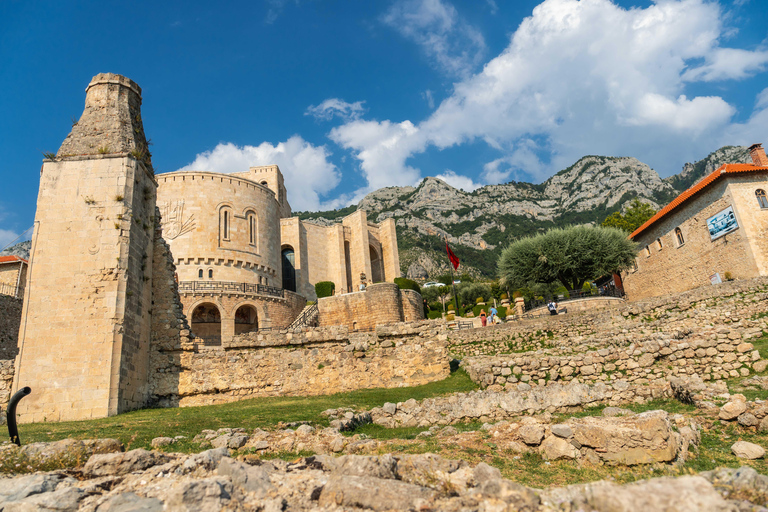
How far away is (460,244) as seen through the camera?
114m

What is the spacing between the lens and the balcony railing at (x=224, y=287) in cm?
2962

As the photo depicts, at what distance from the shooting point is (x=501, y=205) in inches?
5261

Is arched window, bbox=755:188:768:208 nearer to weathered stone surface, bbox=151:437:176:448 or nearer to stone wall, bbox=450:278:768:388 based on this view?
stone wall, bbox=450:278:768:388

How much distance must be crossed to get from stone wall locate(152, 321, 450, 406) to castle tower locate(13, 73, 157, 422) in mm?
1052

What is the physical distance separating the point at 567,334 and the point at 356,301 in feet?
55.7

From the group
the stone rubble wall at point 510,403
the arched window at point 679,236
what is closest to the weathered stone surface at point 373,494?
the stone rubble wall at point 510,403

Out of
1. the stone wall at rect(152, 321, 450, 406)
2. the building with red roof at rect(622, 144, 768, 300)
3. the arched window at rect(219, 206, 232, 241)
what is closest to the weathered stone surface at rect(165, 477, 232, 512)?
the stone wall at rect(152, 321, 450, 406)

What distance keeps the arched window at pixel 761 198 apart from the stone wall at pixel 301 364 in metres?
22.3

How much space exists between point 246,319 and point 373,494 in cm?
3090

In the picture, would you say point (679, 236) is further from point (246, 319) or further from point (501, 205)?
Answer: point (501, 205)

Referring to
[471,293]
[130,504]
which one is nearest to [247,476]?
[130,504]

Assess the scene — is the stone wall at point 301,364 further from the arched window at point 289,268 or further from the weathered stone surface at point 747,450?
the arched window at point 289,268

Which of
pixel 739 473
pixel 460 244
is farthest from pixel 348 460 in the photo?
pixel 460 244

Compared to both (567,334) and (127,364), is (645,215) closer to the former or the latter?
(567,334)
